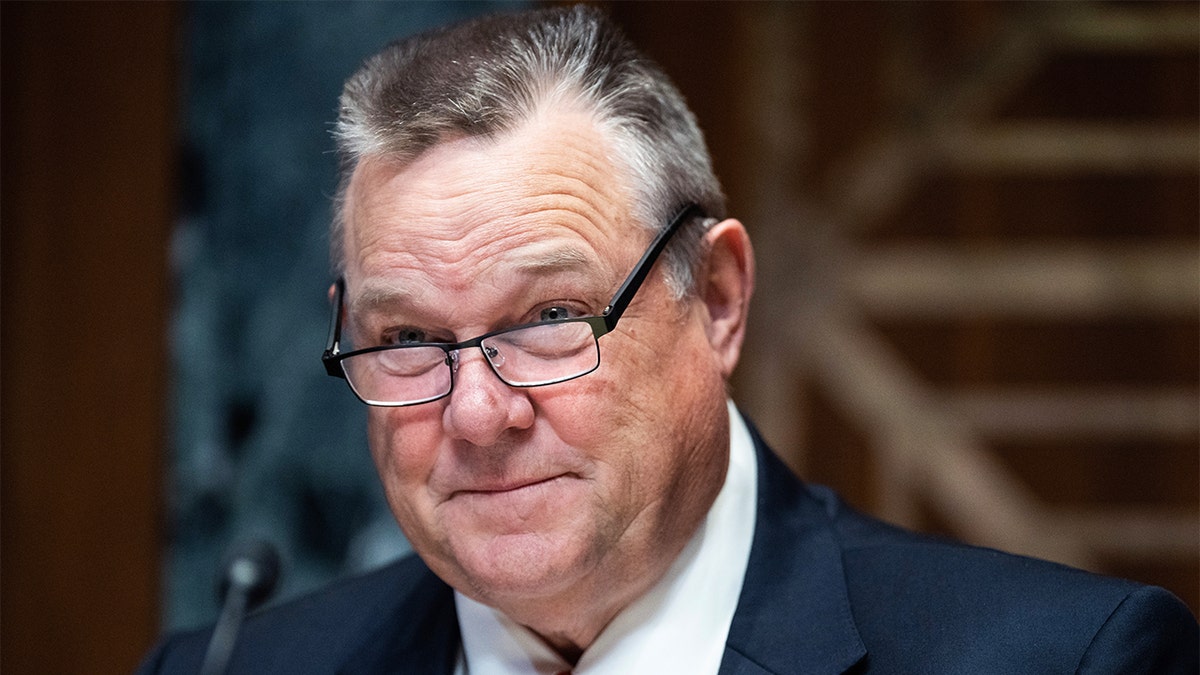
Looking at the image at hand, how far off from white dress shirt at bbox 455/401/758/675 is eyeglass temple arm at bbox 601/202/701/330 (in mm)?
331

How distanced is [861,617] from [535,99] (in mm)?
754

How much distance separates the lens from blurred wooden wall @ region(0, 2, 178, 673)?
9.32ft

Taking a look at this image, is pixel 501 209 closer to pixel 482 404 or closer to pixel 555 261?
pixel 555 261

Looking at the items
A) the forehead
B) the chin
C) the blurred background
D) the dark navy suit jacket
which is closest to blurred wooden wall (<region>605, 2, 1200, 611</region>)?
the blurred background

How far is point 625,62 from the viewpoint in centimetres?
172

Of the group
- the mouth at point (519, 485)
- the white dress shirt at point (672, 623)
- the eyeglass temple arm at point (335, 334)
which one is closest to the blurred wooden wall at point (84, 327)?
the eyeglass temple arm at point (335, 334)

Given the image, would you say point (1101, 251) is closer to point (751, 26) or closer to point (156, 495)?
point (751, 26)

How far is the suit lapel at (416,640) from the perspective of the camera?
1.81 metres

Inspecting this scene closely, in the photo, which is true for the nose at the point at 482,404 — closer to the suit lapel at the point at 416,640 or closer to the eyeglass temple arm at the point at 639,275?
the eyeglass temple arm at the point at 639,275

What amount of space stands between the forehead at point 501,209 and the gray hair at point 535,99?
0.9 inches

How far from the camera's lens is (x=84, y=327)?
288cm

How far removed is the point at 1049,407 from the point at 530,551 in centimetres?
260

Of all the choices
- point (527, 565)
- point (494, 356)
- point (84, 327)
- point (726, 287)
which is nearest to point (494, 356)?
point (494, 356)

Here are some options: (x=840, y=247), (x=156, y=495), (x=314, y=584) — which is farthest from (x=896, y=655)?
(x=840, y=247)
